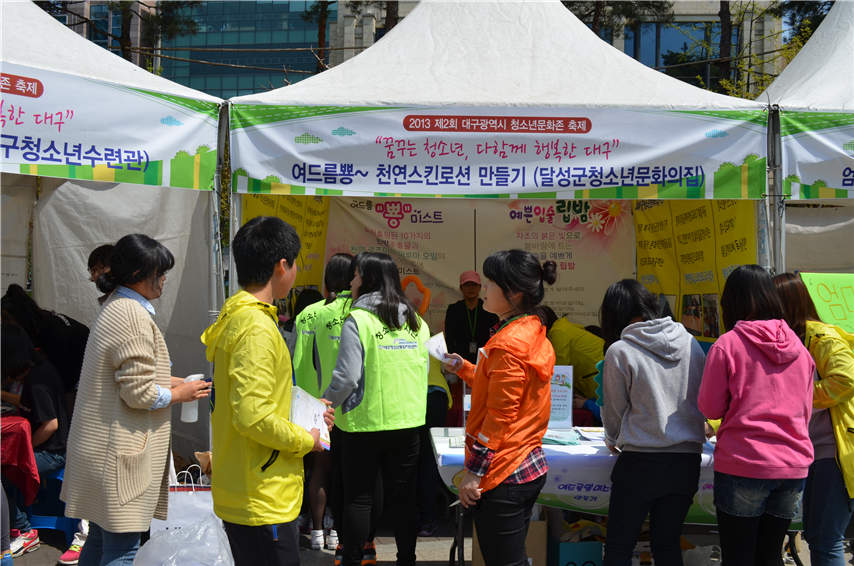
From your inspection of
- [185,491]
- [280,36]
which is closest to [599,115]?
[185,491]

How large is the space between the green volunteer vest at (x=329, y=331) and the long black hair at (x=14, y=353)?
4.81 ft

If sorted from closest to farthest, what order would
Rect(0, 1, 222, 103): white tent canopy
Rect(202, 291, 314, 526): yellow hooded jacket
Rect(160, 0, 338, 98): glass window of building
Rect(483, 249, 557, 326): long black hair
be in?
Rect(202, 291, 314, 526): yellow hooded jacket < Rect(483, 249, 557, 326): long black hair < Rect(0, 1, 222, 103): white tent canopy < Rect(160, 0, 338, 98): glass window of building

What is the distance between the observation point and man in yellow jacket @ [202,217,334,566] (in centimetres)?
168

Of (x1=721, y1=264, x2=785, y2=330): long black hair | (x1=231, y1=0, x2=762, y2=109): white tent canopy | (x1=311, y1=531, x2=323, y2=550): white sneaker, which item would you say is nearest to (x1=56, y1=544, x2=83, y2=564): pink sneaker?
(x1=311, y1=531, x2=323, y2=550): white sneaker

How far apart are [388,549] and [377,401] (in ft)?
4.15

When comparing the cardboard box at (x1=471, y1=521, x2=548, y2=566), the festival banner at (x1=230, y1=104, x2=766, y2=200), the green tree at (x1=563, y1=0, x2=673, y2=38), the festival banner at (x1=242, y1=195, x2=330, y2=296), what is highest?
the green tree at (x1=563, y1=0, x2=673, y2=38)

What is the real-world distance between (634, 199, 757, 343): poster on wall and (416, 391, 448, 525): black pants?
2080 millimetres

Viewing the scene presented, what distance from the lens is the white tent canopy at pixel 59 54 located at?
9.71 feet

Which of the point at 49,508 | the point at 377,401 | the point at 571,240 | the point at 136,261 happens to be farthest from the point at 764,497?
the point at 49,508

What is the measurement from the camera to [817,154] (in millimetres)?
3365

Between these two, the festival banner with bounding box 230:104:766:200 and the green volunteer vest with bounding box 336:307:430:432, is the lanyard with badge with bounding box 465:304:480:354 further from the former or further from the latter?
the green volunteer vest with bounding box 336:307:430:432

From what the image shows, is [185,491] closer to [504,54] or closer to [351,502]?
[351,502]

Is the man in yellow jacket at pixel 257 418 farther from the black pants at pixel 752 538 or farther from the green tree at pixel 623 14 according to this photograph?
the green tree at pixel 623 14

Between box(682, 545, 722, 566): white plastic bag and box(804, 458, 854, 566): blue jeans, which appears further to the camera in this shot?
box(682, 545, 722, 566): white plastic bag
